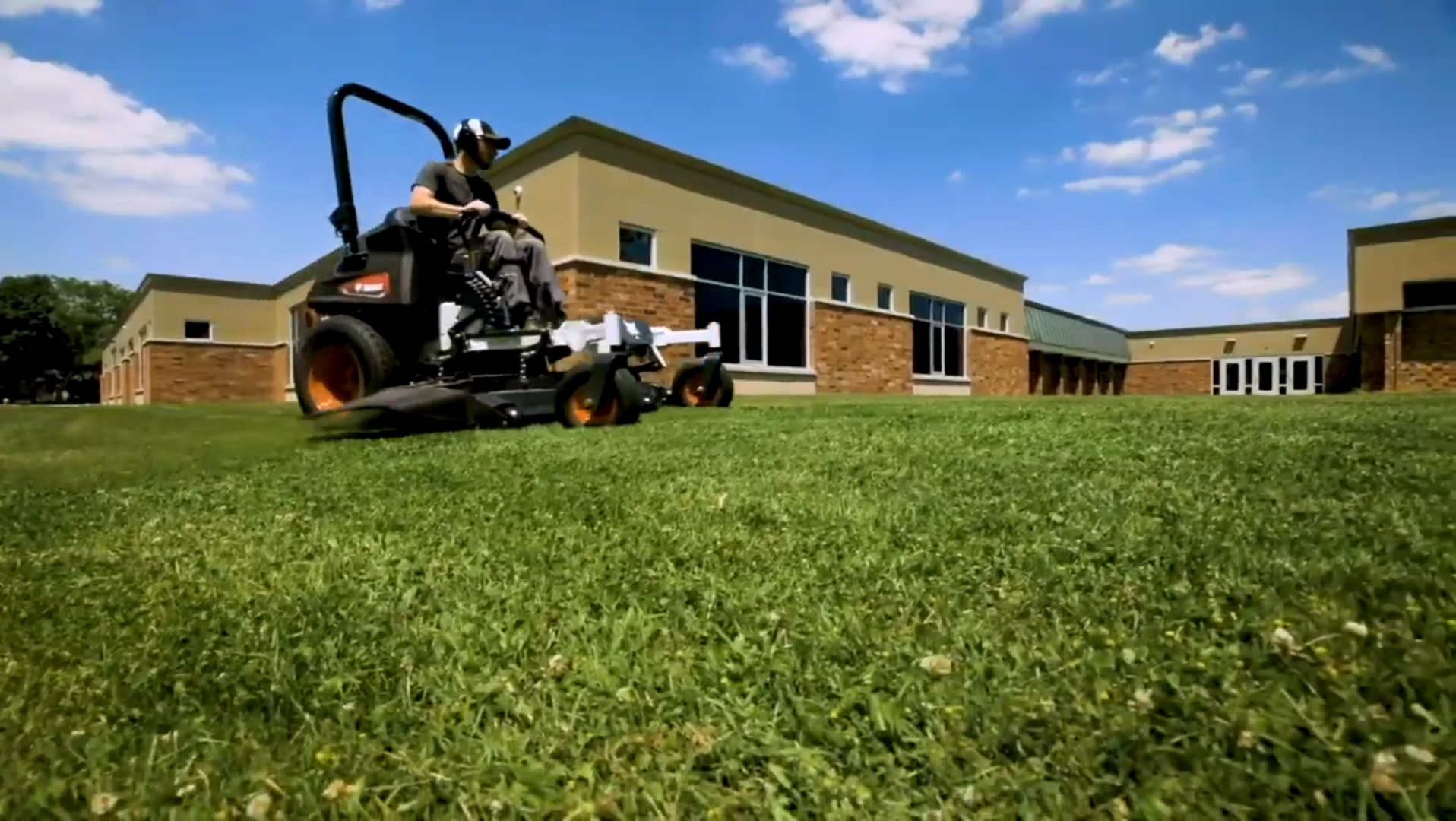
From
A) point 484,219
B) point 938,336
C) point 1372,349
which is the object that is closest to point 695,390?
point 484,219

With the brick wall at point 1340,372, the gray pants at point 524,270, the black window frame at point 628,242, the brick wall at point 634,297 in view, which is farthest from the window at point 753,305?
the brick wall at point 1340,372

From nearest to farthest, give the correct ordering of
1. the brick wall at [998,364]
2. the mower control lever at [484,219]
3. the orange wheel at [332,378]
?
the mower control lever at [484,219], the orange wheel at [332,378], the brick wall at [998,364]

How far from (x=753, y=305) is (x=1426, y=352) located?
71.6ft

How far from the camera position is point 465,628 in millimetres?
1877

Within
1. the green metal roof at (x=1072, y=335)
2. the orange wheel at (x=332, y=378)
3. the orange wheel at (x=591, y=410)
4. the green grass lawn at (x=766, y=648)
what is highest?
the green metal roof at (x=1072, y=335)

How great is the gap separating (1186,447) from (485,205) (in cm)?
525

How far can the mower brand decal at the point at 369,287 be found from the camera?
6.54m

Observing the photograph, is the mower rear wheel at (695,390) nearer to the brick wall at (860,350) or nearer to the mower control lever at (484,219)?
the mower control lever at (484,219)

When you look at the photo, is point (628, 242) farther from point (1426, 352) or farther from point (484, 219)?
point (1426, 352)

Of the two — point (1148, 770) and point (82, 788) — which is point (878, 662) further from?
point (82, 788)

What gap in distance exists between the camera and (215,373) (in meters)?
28.4

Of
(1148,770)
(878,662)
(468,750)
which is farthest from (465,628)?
(1148,770)

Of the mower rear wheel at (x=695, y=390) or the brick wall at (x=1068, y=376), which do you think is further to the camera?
the brick wall at (x=1068, y=376)

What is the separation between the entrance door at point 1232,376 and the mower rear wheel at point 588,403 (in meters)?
38.6
